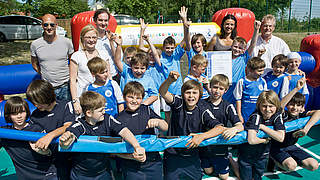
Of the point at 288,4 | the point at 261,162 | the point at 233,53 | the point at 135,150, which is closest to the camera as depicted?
the point at 135,150

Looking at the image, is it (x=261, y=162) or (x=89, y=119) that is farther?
(x=261, y=162)

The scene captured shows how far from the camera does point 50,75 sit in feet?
13.1

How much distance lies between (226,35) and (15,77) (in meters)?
4.03

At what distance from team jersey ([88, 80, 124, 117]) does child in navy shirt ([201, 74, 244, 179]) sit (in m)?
1.22

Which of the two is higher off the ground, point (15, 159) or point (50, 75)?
point (50, 75)

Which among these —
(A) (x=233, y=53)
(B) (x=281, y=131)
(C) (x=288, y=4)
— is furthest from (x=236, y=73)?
(C) (x=288, y=4)

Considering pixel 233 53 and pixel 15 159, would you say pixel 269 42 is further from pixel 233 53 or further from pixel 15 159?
pixel 15 159

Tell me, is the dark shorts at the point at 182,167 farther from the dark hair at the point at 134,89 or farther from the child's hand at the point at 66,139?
the child's hand at the point at 66,139

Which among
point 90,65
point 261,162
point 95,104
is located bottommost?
point 261,162

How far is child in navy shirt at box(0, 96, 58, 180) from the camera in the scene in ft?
8.66

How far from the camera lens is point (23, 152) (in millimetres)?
2650

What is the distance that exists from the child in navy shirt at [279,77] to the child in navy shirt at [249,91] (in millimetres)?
243

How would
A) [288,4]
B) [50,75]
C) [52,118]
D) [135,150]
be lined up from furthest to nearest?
[288,4]
[50,75]
[52,118]
[135,150]

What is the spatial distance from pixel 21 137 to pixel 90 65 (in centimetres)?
115
